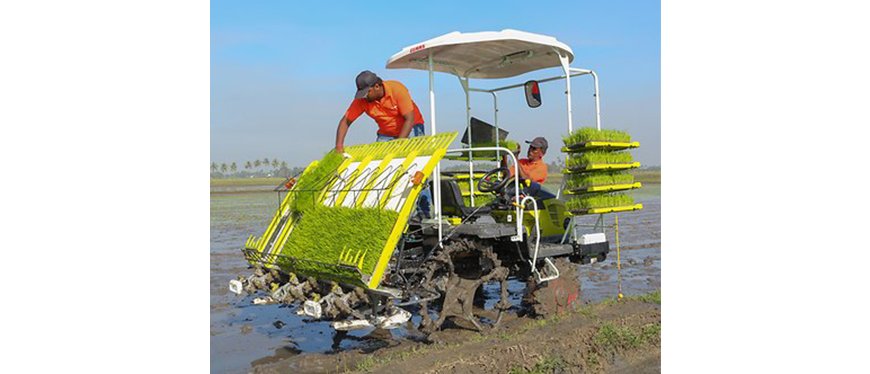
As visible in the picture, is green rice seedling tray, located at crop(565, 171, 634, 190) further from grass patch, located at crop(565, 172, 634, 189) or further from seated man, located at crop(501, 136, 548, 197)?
seated man, located at crop(501, 136, 548, 197)

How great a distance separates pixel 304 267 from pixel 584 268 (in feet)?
21.4

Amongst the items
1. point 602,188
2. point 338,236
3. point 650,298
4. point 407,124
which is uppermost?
point 407,124

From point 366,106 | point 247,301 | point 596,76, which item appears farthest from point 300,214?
point 596,76

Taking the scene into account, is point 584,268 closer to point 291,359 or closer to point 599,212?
point 599,212

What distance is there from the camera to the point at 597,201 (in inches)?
257

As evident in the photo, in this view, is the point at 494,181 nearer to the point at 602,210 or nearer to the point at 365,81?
the point at 602,210

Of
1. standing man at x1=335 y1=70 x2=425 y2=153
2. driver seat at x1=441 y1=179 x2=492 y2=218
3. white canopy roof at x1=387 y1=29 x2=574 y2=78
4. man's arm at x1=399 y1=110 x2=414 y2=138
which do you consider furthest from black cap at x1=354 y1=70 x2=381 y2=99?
driver seat at x1=441 y1=179 x2=492 y2=218

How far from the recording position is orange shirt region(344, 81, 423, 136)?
6.85 m

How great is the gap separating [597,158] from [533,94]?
6.18ft

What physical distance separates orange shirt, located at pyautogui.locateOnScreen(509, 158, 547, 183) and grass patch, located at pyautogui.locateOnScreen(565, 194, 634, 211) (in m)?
1.10

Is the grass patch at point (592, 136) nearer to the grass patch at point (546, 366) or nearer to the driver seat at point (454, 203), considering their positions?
the driver seat at point (454, 203)

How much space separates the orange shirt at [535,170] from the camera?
25.5 feet

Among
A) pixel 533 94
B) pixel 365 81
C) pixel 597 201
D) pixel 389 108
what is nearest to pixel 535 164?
pixel 533 94

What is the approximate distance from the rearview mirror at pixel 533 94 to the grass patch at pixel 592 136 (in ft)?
4.78
